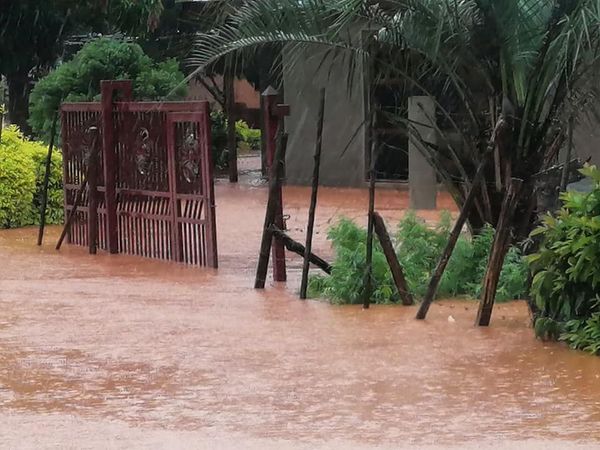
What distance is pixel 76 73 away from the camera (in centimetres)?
2180

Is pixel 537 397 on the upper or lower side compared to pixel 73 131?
lower

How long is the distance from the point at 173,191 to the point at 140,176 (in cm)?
86

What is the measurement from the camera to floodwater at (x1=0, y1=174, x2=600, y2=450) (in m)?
6.87

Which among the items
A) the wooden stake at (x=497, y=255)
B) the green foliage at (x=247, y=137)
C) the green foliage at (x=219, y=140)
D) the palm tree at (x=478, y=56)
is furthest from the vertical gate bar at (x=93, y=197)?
the green foliage at (x=247, y=137)

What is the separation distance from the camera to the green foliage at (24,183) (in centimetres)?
1780

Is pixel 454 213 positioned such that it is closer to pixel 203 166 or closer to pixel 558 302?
pixel 203 166

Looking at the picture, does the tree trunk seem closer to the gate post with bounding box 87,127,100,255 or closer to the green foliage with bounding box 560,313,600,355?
the gate post with bounding box 87,127,100,255

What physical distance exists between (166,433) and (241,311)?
3926 millimetres

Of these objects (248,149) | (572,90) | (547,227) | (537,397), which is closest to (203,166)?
(572,90)

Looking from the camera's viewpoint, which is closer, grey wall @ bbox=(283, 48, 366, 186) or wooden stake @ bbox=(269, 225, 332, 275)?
wooden stake @ bbox=(269, 225, 332, 275)

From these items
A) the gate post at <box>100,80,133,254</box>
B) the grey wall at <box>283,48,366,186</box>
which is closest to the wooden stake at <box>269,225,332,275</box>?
the gate post at <box>100,80,133,254</box>

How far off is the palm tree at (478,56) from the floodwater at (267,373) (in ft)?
5.00

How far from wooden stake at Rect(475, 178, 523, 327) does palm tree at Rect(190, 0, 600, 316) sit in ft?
2.66

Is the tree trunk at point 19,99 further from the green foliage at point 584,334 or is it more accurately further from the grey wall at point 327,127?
the green foliage at point 584,334
